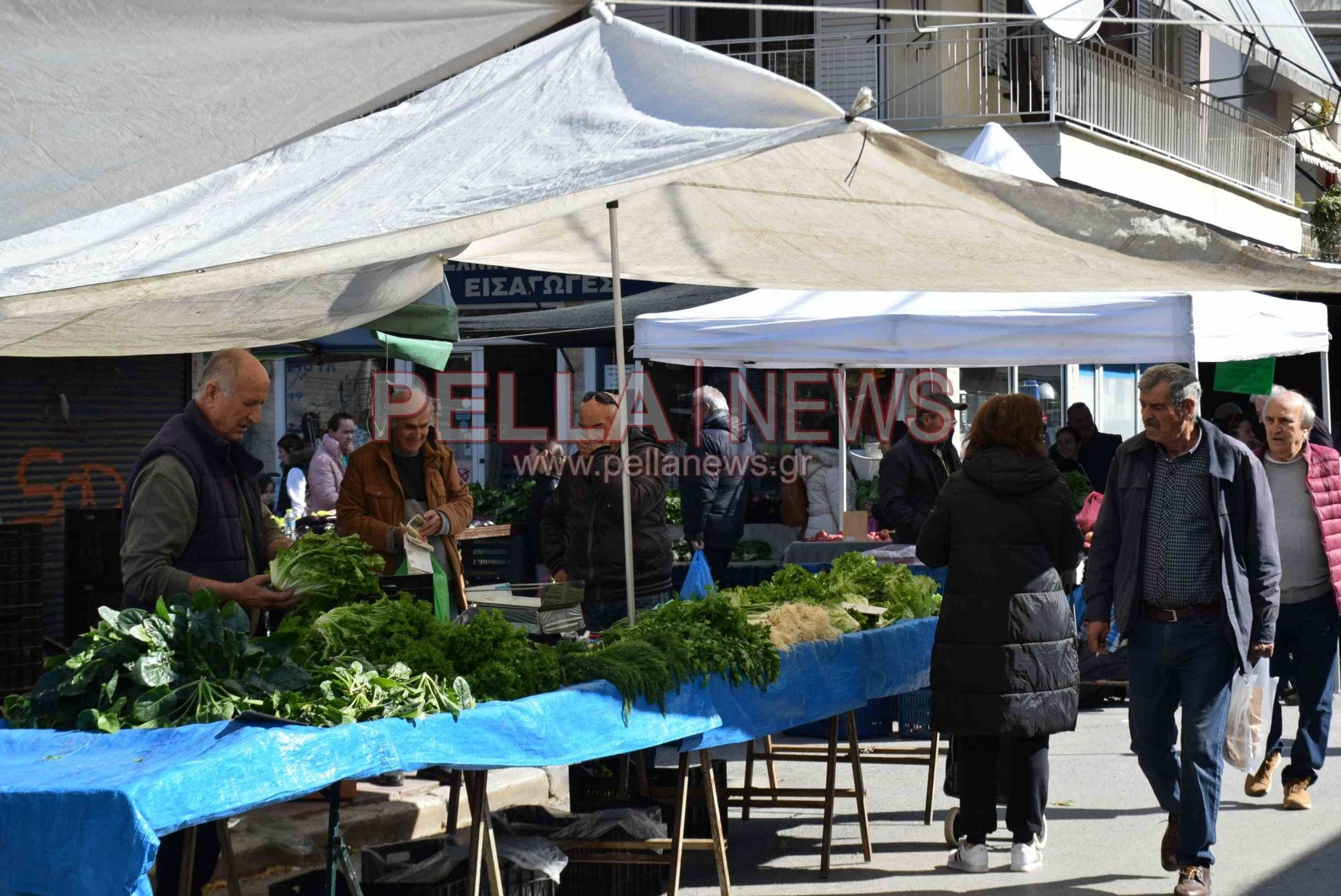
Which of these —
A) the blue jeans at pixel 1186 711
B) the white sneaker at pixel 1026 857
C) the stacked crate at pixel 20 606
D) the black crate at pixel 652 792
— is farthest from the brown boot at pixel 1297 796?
the stacked crate at pixel 20 606

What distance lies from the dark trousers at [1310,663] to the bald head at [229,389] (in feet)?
17.3

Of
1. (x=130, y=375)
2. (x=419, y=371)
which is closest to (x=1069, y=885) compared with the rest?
(x=130, y=375)

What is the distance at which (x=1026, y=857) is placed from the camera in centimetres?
666

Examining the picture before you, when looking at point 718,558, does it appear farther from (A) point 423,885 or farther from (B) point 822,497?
(A) point 423,885

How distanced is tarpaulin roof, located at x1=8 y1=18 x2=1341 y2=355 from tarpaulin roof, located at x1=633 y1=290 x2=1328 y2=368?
2495 mm

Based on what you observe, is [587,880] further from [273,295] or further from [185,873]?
[273,295]

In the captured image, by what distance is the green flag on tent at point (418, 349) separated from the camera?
9914mm

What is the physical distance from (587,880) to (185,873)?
5.26 ft

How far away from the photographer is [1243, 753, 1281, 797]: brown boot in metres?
8.04

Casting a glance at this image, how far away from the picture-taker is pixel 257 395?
17.3 ft

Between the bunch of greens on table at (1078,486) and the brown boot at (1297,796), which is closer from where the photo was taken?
the brown boot at (1297,796)

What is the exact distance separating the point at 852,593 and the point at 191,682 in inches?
139

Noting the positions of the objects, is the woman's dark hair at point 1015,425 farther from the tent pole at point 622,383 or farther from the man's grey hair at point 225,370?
the man's grey hair at point 225,370

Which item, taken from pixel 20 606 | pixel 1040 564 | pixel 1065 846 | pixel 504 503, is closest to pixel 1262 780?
pixel 1065 846
